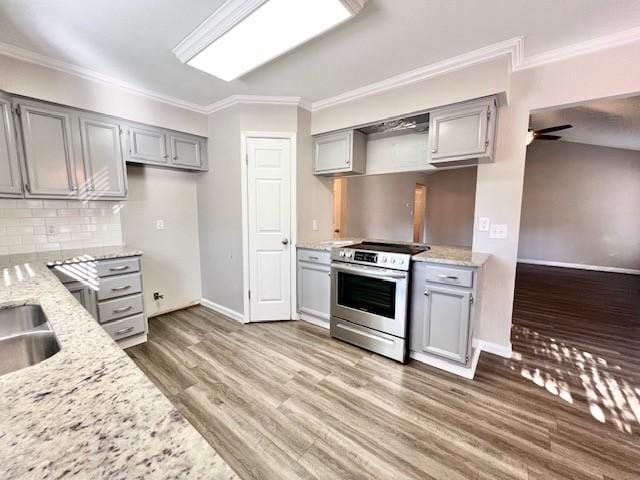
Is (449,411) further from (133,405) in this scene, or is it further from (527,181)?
(527,181)

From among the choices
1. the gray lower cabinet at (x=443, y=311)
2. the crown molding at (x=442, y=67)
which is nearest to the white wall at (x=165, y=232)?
the crown molding at (x=442, y=67)

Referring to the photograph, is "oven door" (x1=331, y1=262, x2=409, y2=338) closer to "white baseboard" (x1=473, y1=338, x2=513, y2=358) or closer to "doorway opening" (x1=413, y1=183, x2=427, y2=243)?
"white baseboard" (x1=473, y1=338, x2=513, y2=358)

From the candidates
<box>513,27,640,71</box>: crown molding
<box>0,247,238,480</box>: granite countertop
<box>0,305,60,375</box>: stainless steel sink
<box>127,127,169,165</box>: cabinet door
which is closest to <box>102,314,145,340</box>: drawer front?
<box>0,305,60,375</box>: stainless steel sink

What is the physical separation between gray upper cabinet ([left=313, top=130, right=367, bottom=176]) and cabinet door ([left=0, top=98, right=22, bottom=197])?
8.53 feet

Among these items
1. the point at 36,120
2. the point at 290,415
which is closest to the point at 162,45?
the point at 36,120

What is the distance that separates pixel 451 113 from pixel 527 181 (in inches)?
243

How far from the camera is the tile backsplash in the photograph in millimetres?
2352

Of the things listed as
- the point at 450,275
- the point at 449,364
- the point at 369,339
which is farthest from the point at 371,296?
the point at 449,364

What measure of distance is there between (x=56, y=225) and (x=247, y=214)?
69.7 inches

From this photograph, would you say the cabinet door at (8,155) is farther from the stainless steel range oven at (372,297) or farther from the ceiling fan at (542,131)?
the ceiling fan at (542,131)

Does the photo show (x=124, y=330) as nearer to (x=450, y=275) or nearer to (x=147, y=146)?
(x=147, y=146)

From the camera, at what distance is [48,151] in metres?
2.28

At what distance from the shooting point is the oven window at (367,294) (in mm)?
2418

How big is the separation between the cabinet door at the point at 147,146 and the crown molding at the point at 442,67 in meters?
1.93
